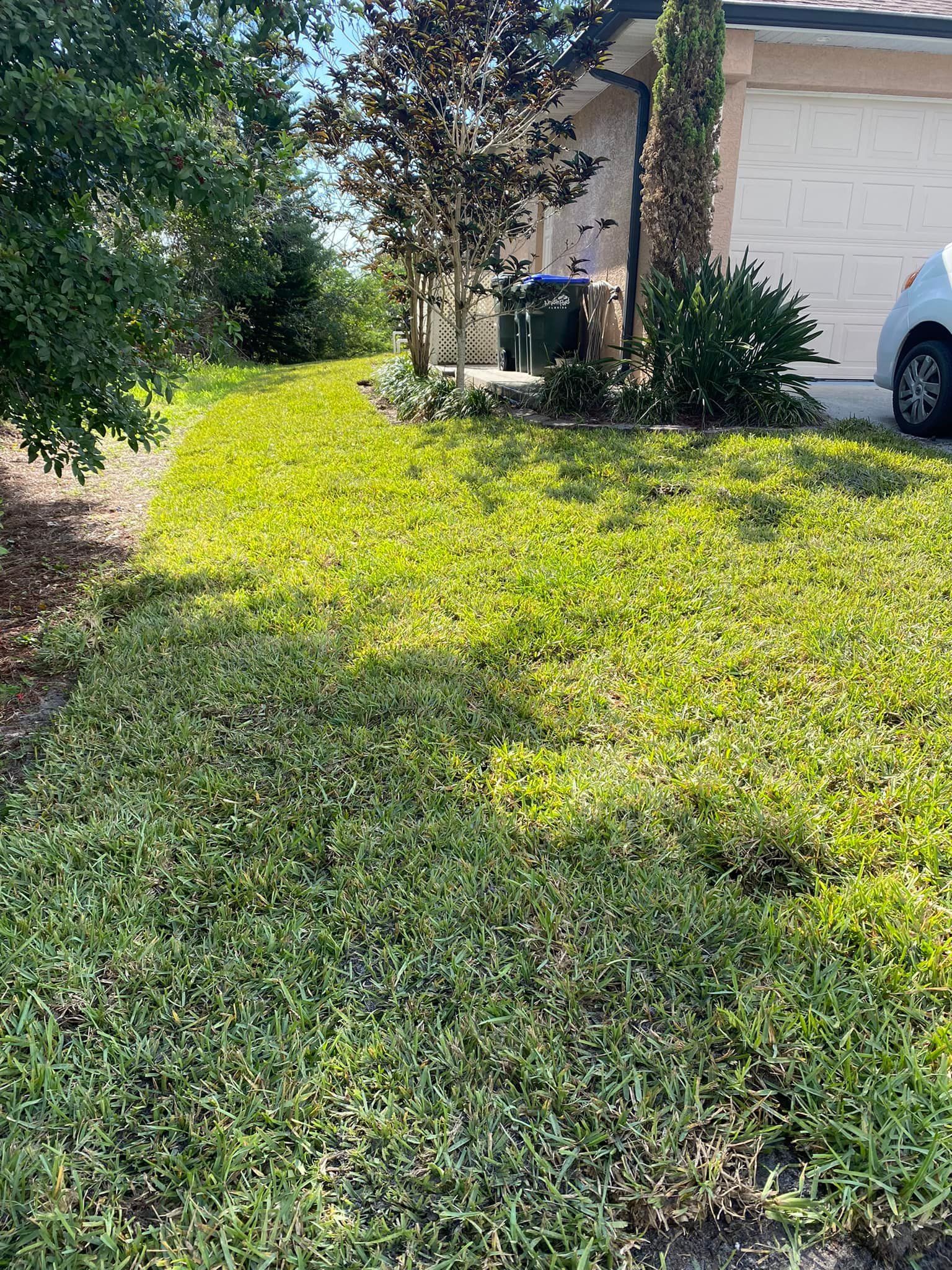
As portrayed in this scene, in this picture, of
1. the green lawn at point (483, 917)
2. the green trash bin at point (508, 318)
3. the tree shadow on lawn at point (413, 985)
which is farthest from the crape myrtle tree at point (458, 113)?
the tree shadow on lawn at point (413, 985)

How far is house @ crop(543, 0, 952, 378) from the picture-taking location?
24.7 feet

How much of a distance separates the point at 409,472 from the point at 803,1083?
15.6 feet

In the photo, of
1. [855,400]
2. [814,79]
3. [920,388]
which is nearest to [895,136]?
[814,79]

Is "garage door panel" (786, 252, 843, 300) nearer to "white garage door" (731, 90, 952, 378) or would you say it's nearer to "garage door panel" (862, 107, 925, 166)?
"white garage door" (731, 90, 952, 378)

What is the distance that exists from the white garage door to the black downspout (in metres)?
1.07

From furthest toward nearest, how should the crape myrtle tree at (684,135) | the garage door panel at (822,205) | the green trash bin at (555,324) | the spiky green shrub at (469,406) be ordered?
the green trash bin at (555,324), the garage door panel at (822,205), the spiky green shrub at (469,406), the crape myrtle tree at (684,135)

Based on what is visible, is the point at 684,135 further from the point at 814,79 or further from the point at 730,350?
the point at 814,79

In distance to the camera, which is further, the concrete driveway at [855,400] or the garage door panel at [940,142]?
the garage door panel at [940,142]

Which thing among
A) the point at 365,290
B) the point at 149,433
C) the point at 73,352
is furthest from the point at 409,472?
the point at 365,290

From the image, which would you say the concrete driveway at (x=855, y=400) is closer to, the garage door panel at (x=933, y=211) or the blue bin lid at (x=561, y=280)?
the garage door panel at (x=933, y=211)

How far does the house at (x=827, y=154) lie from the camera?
7.54 meters

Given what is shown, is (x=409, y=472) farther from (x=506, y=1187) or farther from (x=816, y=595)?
(x=506, y=1187)

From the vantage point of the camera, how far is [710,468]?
4.95 m

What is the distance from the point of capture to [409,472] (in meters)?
5.58
